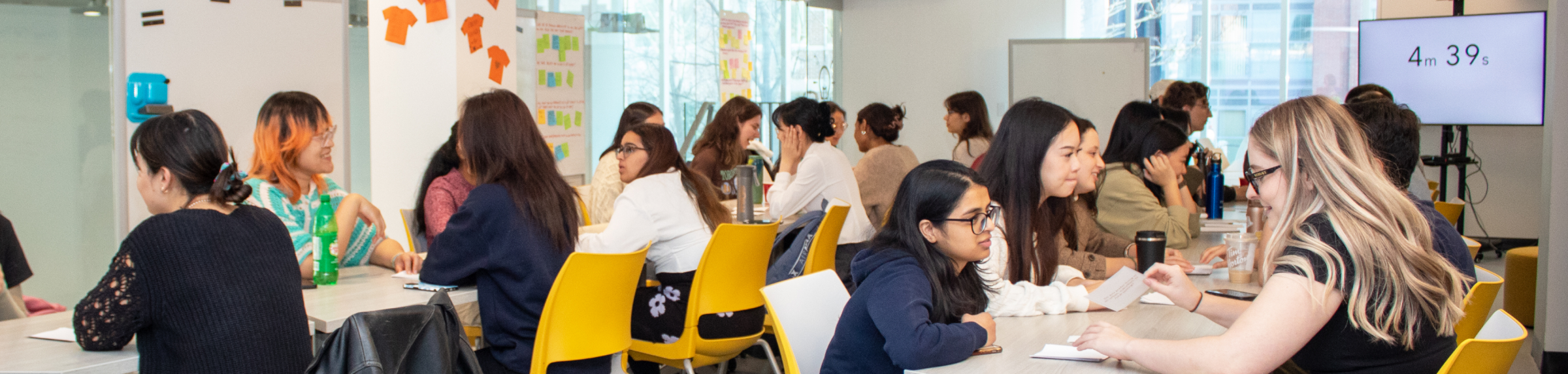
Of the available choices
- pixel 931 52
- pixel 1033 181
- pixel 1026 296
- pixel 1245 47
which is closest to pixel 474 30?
pixel 1033 181

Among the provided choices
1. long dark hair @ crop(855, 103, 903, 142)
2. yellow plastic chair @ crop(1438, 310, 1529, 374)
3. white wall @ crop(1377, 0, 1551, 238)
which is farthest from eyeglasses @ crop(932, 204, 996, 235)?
white wall @ crop(1377, 0, 1551, 238)

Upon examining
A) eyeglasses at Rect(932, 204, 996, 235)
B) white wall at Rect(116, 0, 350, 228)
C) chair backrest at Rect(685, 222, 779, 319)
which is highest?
white wall at Rect(116, 0, 350, 228)

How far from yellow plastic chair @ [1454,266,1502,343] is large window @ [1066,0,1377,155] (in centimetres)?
726

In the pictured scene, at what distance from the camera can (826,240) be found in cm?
362

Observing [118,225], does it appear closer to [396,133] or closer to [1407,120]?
[396,133]

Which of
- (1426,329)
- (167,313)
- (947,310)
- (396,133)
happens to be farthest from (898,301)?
(396,133)

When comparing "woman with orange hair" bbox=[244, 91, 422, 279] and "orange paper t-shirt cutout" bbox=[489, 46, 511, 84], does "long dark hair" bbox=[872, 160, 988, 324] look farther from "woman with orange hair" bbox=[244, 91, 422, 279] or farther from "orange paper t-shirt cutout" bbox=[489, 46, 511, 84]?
"orange paper t-shirt cutout" bbox=[489, 46, 511, 84]

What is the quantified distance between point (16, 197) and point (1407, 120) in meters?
4.47

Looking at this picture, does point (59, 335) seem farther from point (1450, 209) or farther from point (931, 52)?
point (931, 52)

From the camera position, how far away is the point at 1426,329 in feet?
5.19

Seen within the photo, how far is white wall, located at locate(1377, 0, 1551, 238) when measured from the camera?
7.41 meters

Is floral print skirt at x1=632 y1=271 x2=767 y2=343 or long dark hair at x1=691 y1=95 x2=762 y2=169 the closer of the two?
floral print skirt at x1=632 y1=271 x2=767 y2=343

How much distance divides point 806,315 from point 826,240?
1554 mm

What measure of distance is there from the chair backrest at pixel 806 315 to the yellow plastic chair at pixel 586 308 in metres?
0.54
